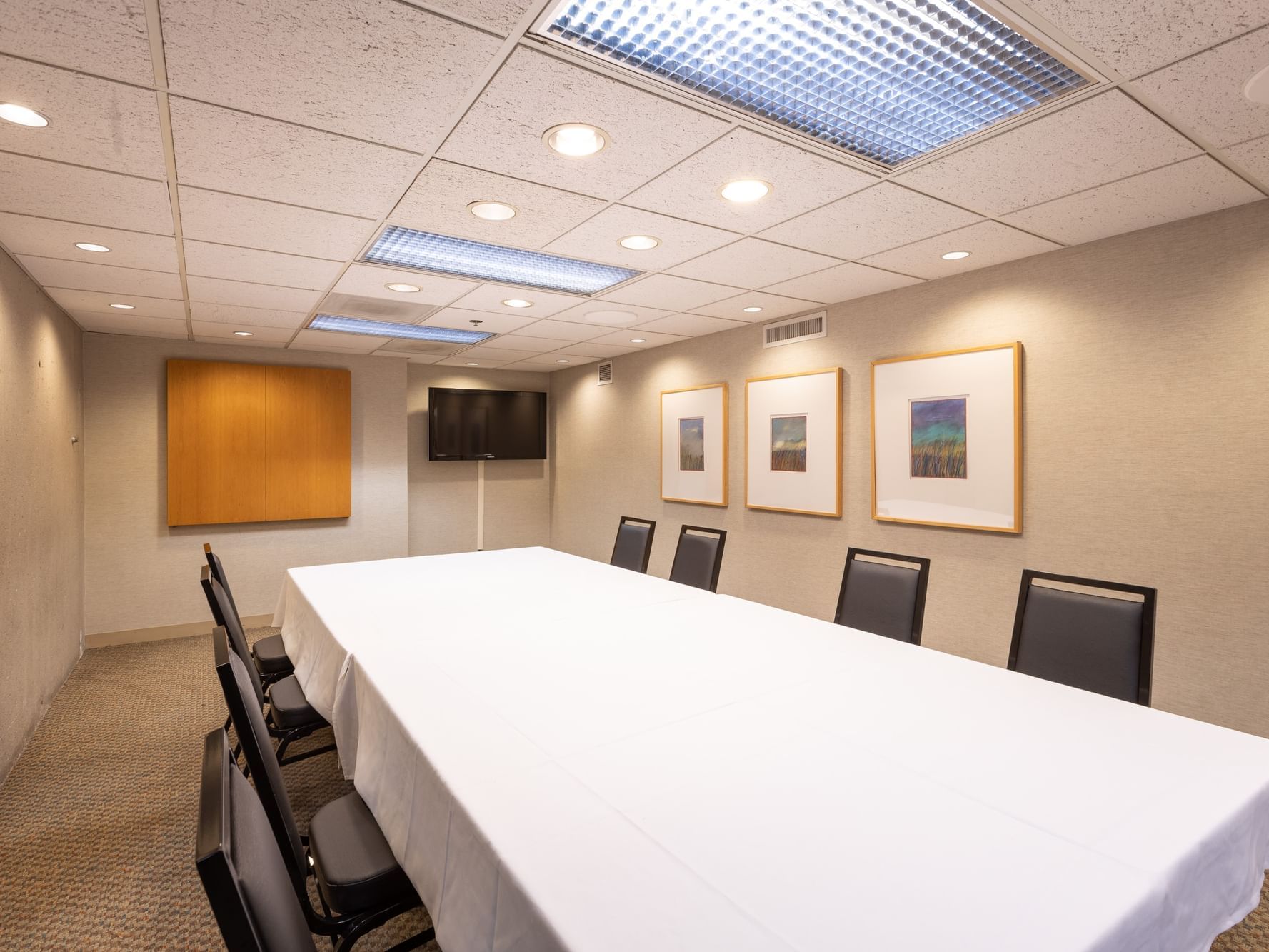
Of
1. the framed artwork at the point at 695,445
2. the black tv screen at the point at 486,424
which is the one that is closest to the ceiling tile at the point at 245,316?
the black tv screen at the point at 486,424

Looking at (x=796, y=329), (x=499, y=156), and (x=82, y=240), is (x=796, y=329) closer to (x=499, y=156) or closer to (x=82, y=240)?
(x=499, y=156)

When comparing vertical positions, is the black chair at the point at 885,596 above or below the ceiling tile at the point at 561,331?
below

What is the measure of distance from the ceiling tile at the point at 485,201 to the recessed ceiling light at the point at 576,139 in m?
0.32

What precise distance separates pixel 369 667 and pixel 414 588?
1.26 m

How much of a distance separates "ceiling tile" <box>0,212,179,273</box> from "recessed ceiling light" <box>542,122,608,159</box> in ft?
6.52

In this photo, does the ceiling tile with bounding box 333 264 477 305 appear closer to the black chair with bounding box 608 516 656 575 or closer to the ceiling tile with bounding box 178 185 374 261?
the ceiling tile with bounding box 178 185 374 261

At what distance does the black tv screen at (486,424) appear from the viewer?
285 inches

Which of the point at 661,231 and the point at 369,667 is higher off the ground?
the point at 661,231

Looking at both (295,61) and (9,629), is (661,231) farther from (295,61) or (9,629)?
(9,629)

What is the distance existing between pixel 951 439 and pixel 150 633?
623 centimetres

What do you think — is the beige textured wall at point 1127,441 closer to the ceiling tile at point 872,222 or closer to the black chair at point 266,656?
the ceiling tile at point 872,222

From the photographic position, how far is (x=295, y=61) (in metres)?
1.64

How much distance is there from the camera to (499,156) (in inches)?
85.9

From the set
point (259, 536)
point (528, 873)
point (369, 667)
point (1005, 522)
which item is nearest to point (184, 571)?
point (259, 536)
